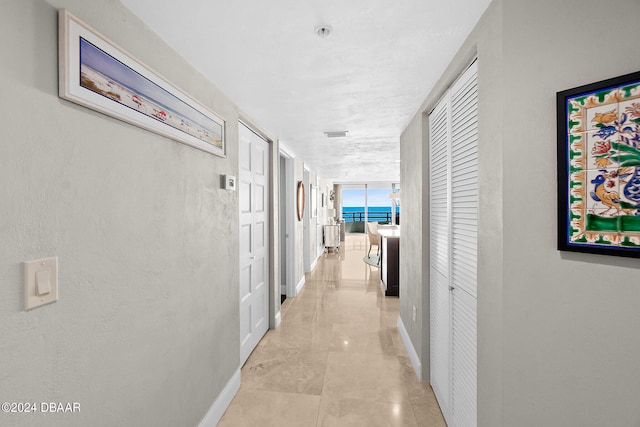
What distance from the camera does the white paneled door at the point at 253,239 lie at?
2711mm

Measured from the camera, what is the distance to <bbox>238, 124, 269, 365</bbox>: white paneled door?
271 cm

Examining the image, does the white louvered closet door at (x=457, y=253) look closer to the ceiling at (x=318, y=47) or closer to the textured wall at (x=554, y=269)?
the ceiling at (x=318, y=47)

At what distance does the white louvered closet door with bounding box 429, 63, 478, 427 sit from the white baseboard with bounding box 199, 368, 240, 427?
1.51 m

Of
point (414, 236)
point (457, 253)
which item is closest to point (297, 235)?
point (414, 236)

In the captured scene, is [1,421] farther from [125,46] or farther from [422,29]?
[422,29]

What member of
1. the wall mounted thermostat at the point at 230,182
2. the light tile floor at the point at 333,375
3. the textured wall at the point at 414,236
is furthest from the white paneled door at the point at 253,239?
the textured wall at the point at 414,236

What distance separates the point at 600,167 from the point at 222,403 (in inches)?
94.4

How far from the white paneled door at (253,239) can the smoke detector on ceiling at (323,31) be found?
1457 mm

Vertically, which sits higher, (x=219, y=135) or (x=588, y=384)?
(x=219, y=135)

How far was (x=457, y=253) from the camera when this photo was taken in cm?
172

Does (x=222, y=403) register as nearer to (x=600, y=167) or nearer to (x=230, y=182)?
(x=230, y=182)

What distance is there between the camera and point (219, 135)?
200cm

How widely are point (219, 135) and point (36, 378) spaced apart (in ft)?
5.06

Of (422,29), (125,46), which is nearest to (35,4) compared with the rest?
(125,46)
